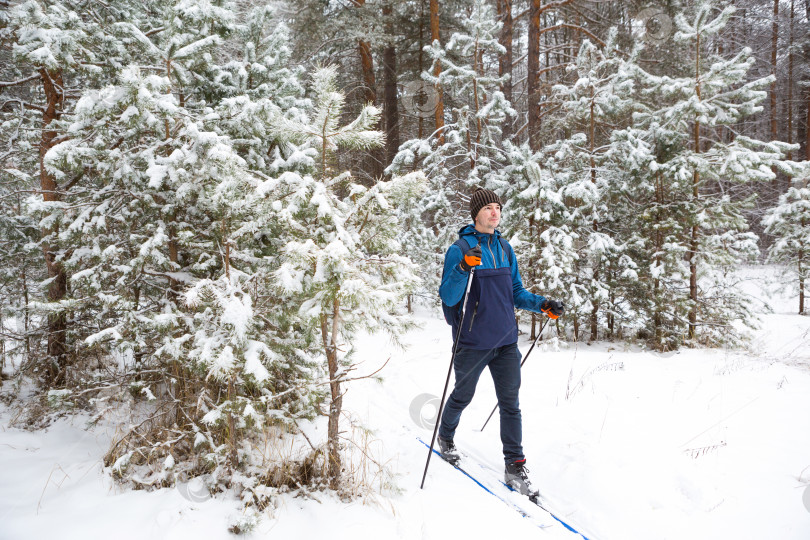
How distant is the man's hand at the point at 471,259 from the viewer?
311cm

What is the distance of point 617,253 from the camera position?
7.84 m

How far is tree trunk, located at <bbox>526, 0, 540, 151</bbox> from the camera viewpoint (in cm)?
909

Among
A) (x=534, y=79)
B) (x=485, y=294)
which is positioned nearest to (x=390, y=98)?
(x=534, y=79)

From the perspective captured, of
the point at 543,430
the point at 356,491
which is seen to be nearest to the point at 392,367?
the point at 543,430

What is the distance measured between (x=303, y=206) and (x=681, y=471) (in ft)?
12.8

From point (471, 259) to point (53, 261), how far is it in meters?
4.91

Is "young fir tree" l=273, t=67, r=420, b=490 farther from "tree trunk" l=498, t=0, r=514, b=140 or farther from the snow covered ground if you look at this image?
"tree trunk" l=498, t=0, r=514, b=140

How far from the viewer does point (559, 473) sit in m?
3.62

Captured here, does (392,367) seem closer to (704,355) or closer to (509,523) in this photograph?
(509,523)

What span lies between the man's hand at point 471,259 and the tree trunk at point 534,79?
22.8 ft

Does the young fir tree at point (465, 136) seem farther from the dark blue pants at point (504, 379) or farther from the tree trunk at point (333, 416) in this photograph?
the tree trunk at point (333, 416)

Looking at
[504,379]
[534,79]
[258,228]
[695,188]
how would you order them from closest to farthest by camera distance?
[258,228]
[504,379]
[695,188]
[534,79]

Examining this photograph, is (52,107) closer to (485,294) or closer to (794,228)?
(485,294)

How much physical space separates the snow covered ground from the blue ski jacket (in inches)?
48.3
